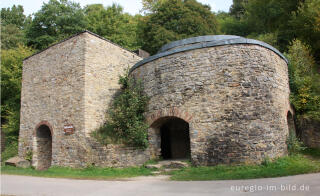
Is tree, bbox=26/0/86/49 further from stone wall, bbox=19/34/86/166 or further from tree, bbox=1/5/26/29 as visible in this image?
tree, bbox=1/5/26/29

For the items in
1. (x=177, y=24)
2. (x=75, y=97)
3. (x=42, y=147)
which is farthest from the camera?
(x=177, y=24)

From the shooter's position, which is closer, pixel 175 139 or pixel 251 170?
pixel 251 170

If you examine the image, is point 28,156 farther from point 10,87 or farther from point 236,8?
point 236,8

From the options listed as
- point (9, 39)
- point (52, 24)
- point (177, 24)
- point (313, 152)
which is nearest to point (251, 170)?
point (313, 152)

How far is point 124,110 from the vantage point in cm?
945

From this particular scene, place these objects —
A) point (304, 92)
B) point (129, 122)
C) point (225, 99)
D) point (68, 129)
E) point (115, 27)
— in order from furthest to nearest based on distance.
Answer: point (115, 27)
point (68, 129)
point (304, 92)
point (129, 122)
point (225, 99)

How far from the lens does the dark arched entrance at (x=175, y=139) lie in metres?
11.3

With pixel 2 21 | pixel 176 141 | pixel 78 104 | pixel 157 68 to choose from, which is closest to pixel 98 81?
pixel 78 104

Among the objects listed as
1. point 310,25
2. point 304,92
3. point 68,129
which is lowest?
point 68,129

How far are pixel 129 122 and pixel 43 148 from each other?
6.05 metres

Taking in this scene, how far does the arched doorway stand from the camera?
464 inches

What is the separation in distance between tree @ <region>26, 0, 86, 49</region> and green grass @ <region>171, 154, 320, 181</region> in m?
18.8

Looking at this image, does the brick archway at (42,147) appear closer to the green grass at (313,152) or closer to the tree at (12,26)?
the green grass at (313,152)

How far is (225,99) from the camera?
7605mm
